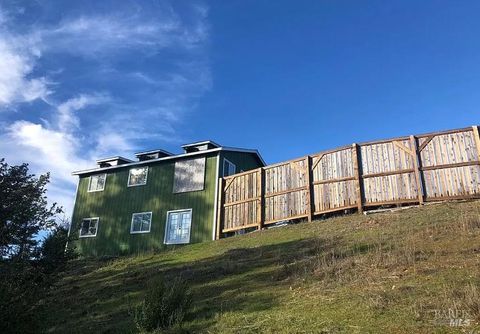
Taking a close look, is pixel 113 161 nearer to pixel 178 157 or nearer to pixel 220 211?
pixel 178 157

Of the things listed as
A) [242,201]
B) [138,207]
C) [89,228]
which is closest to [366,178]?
[242,201]

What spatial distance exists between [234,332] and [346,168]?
12.4m

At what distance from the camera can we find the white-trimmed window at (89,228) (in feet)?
98.3

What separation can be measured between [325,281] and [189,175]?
724 inches

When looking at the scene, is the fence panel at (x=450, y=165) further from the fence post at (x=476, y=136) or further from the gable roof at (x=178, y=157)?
the gable roof at (x=178, y=157)

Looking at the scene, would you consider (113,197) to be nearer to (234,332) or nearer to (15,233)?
(15,233)

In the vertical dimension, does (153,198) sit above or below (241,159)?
below

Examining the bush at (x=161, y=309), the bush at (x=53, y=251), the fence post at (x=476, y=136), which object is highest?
the fence post at (x=476, y=136)

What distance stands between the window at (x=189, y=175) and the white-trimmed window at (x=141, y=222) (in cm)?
248

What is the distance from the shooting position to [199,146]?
28.1 metres

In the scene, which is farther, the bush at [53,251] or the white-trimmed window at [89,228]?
the white-trimmed window at [89,228]

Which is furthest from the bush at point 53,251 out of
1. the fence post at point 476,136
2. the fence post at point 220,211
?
the fence post at point 476,136

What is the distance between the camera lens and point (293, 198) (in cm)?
2039

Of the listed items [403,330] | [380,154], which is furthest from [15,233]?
[380,154]
